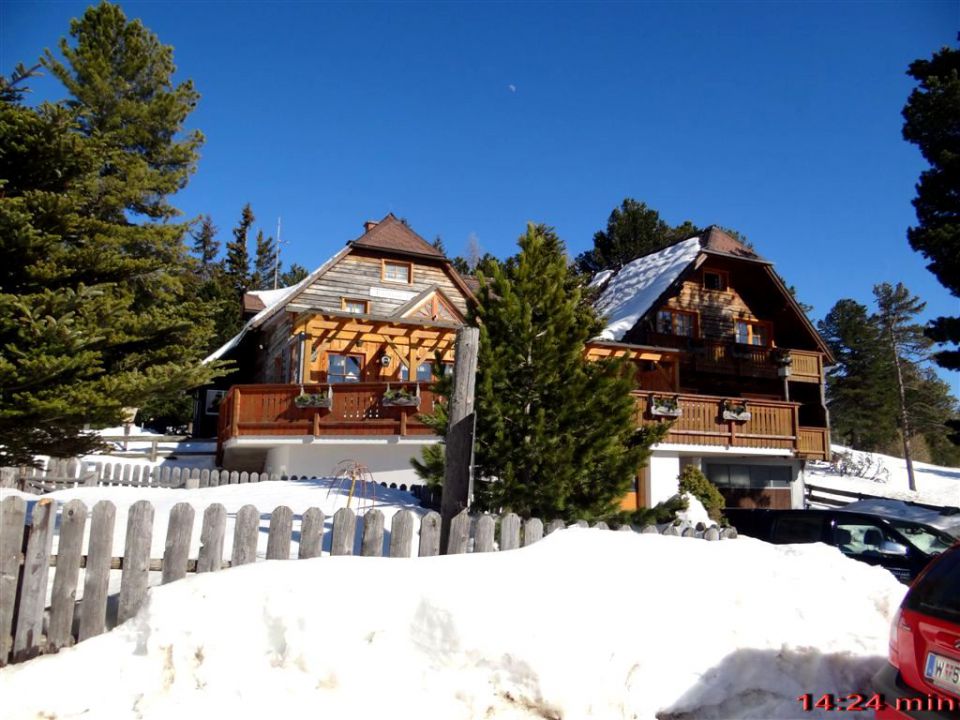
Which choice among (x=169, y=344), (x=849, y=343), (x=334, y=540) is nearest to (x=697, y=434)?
(x=169, y=344)

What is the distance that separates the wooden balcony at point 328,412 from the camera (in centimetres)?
1877

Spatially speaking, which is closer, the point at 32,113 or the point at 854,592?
the point at 854,592

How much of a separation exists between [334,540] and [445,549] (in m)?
1.07

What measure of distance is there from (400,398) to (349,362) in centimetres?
635

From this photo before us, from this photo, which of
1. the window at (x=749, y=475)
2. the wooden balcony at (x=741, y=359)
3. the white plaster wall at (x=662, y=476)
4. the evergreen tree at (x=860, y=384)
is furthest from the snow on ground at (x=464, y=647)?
the evergreen tree at (x=860, y=384)

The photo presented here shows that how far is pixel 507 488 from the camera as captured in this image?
29.6ft

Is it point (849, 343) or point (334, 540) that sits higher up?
point (849, 343)

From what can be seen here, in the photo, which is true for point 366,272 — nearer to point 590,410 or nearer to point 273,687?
point 590,410

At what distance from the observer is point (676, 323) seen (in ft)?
92.2

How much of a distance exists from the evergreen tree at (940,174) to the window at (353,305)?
17.4 m

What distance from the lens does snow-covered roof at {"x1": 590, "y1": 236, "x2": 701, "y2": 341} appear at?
86.1 feet

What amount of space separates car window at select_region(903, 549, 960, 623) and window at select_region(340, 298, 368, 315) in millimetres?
22872

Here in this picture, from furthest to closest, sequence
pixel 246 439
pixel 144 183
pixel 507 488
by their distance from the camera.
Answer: pixel 246 439
pixel 144 183
pixel 507 488

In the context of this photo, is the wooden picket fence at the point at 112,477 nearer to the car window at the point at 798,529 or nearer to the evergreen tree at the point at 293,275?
the car window at the point at 798,529
